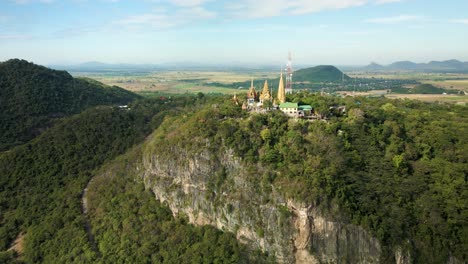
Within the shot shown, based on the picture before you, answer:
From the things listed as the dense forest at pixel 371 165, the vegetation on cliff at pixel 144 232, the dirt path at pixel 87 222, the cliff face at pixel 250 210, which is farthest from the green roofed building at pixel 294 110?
the dirt path at pixel 87 222

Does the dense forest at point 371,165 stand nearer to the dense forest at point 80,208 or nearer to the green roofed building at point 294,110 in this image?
the green roofed building at point 294,110

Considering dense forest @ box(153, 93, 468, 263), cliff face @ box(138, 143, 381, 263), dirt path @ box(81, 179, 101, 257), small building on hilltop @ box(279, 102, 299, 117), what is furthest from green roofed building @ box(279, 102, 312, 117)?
dirt path @ box(81, 179, 101, 257)

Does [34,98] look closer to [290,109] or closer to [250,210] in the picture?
[290,109]

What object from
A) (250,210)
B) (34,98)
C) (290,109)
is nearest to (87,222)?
(250,210)

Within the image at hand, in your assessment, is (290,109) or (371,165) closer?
(371,165)

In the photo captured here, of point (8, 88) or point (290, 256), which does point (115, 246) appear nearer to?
point (290, 256)
